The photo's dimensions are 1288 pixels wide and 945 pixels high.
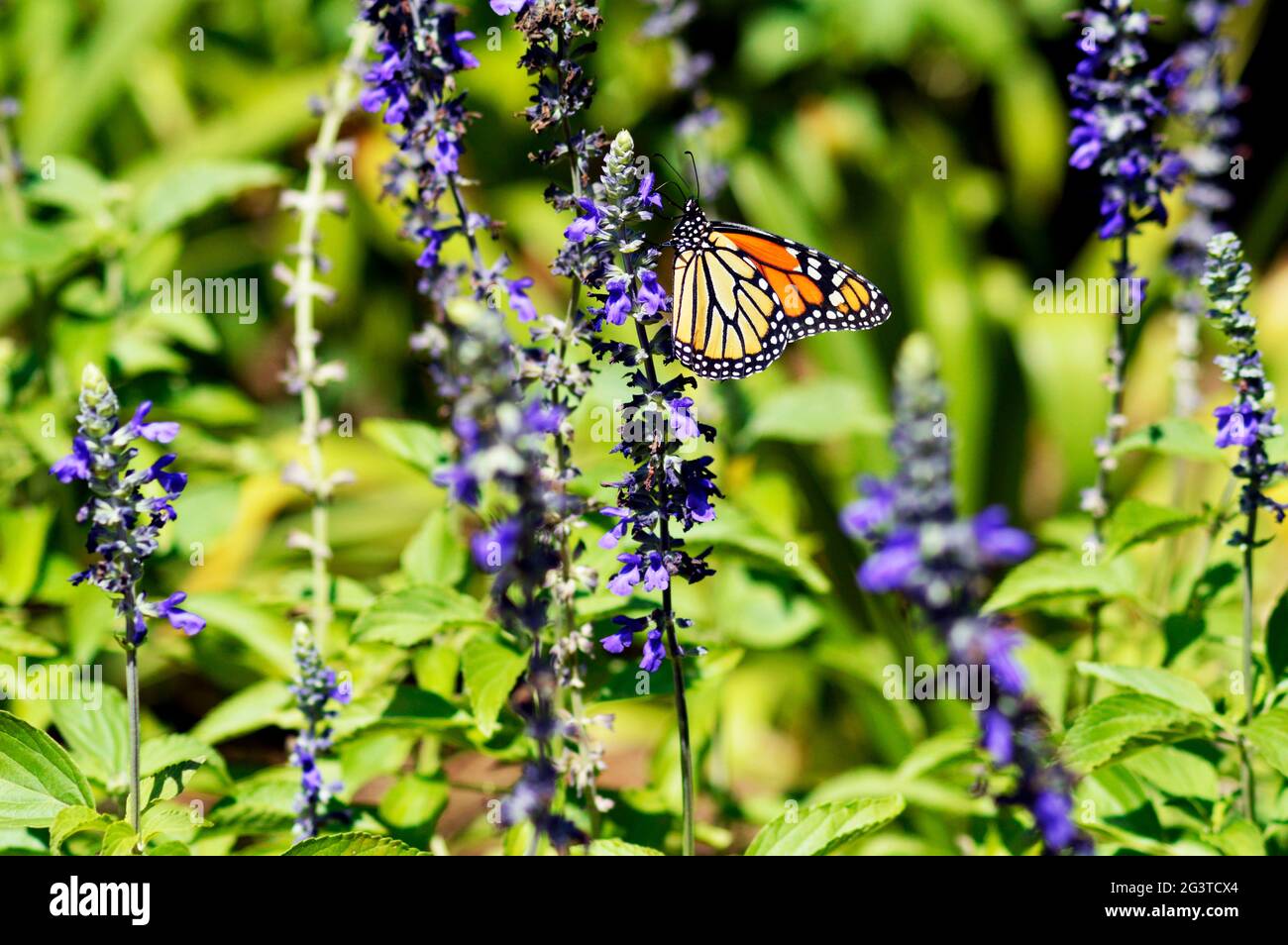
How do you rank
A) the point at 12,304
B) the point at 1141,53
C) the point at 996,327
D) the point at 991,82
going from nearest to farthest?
1. the point at 1141,53
2. the point at 12,304
3. the point at 996,327
4. the point at 991,82

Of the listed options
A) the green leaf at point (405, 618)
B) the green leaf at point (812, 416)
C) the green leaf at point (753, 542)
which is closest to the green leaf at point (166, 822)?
the green leaf at point (405, 618)

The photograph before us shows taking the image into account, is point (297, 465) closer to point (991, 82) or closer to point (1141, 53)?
point (1141, 53)

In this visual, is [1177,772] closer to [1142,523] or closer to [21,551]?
[1142,523]

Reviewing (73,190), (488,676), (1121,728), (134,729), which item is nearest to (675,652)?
(488,676)

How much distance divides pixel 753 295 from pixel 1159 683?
149cm

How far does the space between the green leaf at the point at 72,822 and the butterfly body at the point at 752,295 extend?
1829 millimetres

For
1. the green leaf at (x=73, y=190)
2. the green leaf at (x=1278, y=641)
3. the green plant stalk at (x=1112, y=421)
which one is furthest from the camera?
the green leaf at (x=73, y=190)

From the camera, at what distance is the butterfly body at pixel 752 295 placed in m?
3.20

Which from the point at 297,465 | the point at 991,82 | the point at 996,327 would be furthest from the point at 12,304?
the point at 991,82

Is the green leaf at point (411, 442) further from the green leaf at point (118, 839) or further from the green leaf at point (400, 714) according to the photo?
the green leaf at point (118, 839)

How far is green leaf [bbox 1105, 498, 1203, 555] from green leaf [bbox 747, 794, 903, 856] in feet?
2.91

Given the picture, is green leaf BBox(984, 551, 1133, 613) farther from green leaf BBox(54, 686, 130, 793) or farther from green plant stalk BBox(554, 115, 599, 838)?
green leaf BBox(54, 686, 130, 793)

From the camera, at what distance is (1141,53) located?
271 cm

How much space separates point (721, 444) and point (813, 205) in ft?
10.3
